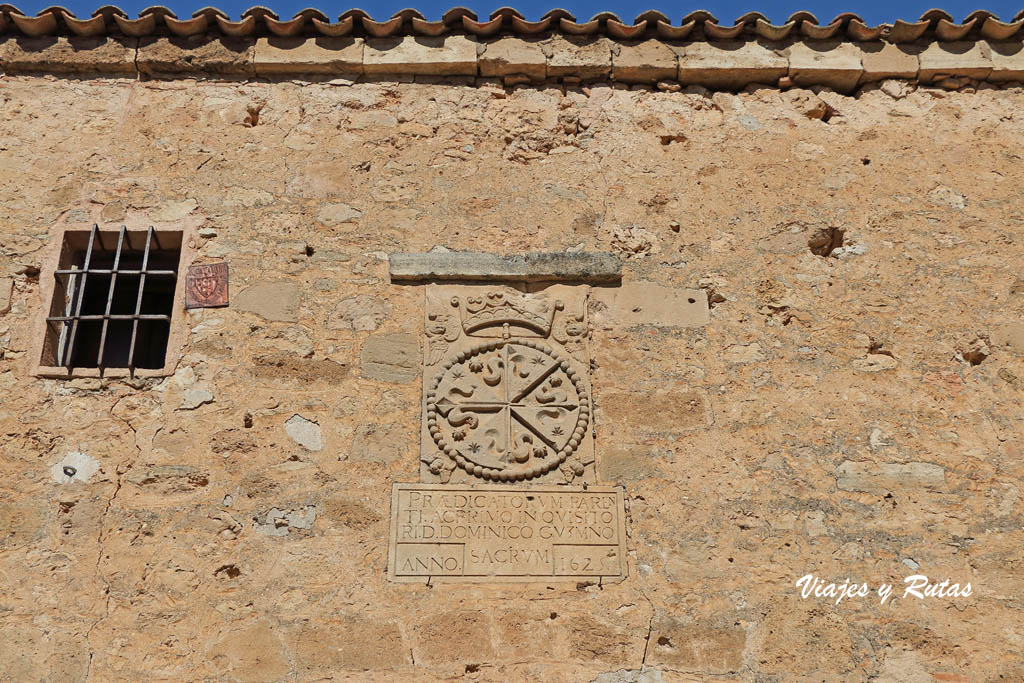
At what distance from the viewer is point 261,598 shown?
4059 millimetres

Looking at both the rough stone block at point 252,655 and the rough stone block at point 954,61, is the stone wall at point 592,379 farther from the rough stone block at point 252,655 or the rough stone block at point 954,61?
the rough stone block at point 954,61

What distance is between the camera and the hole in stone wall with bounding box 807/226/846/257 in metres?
4.94

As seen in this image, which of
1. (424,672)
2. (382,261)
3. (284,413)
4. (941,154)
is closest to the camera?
(424,672)

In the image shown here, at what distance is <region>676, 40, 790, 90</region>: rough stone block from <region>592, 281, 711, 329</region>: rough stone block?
129 cm

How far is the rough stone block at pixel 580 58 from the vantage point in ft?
17.4

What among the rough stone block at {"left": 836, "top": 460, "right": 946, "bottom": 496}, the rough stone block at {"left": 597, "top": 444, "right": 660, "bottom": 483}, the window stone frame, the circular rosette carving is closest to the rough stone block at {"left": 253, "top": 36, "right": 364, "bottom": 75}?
the window stone frame

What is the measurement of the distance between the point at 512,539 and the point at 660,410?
2.92 feet

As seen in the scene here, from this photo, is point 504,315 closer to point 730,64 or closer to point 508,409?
point 508,409

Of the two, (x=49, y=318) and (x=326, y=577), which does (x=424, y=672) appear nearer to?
(x=326, y=577)

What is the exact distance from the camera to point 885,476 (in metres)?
4.38

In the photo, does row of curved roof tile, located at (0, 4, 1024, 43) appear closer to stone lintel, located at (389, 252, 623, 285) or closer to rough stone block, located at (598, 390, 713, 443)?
stone lintel, located at (389, 252, 623, 285)

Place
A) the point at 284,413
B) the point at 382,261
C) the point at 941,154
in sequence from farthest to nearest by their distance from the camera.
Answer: the point at 941,154
the point at 382,261
the point at 284,413

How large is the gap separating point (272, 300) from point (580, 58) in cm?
205

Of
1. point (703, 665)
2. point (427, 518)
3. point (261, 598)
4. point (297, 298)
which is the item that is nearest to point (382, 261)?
point (297, 298)
